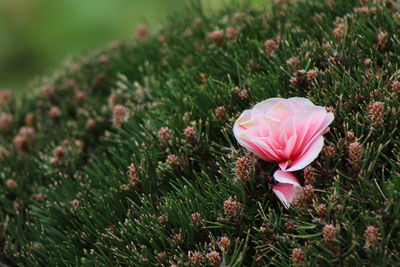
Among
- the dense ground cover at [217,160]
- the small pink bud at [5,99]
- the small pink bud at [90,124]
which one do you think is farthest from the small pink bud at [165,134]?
the small pink bud at [5,99]

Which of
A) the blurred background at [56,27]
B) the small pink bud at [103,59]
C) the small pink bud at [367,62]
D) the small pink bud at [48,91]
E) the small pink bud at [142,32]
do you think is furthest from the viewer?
the blurred background at [56,27]

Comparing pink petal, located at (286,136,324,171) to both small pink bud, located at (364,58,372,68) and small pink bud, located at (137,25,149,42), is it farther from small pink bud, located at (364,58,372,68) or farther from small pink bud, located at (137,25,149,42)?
small pink bud, located at (137,25,149,42)

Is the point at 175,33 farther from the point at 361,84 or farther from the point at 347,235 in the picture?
the point at 347,235

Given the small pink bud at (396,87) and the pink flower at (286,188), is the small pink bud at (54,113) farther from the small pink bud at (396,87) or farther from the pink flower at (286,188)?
the small pink bud at (396,87)

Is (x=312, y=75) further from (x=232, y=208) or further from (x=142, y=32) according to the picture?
(x=142, y=32)

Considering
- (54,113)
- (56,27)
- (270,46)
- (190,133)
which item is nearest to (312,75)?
(270,46)

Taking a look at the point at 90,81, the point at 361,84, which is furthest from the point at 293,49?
the point at 90,81
